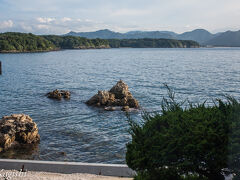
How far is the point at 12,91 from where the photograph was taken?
126ft

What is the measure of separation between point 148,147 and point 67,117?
1842 centimetres

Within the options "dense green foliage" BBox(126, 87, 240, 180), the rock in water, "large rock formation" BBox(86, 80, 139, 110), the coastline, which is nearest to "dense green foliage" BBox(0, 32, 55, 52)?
the rock in water

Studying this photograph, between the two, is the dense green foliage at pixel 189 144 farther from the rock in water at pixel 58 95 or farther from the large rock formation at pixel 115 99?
the rock in water at pixel 58 95

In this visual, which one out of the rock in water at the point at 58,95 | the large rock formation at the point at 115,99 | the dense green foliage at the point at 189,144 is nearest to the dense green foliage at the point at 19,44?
the rock in water at the point at 58,95

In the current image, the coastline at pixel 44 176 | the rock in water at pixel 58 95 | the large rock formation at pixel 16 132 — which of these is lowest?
the rock in water at pixel 58 95

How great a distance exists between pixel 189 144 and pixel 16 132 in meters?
13.7

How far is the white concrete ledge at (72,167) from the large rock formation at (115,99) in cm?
1710

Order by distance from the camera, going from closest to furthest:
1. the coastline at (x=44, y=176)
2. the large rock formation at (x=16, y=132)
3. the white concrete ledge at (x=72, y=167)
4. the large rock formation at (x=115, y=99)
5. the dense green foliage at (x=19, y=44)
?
the coastline at (x=44, y=176)
the white concrete ledge at (x=72, y=167)
the large rock formation at (x=16, y=132)
the large rock formation at (x=115, y=99)
the dense green foliage at (x=19, y=44)

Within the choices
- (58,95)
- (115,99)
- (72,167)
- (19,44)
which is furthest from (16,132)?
(19,44)

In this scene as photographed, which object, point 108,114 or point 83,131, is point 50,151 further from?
point 108,114

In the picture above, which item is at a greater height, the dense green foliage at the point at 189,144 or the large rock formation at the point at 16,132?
the dense green foliage at the point at 189,144

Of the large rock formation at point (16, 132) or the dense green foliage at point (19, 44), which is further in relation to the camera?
the dense green foliage at point (19, 44)

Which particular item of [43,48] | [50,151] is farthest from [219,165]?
[43,48]

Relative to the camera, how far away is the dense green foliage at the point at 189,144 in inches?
244
